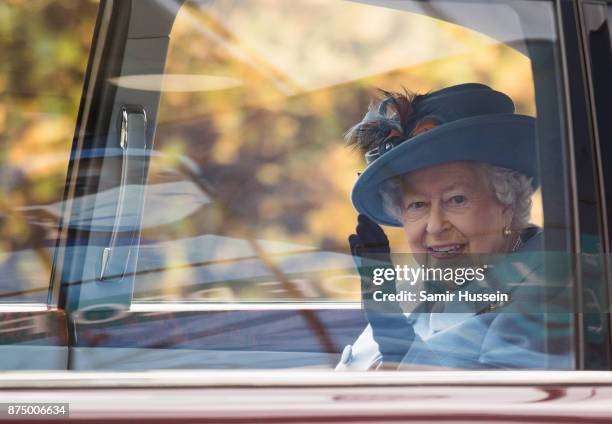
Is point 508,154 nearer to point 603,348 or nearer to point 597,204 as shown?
point 597,204

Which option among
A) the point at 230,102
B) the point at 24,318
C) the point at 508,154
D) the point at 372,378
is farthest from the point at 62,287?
the point at 508,154

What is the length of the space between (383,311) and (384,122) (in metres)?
0.37

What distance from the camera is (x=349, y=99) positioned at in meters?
1.79

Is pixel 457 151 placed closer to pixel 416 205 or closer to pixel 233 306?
pixel 416 205

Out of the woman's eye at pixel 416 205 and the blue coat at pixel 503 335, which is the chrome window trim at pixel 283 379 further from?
the woman's eye at pixel 416 205

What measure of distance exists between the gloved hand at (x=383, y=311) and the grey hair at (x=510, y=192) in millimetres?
87

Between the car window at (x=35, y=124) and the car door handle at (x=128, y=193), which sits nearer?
the car door handle at (x=128, y=193)

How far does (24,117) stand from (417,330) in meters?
0.92

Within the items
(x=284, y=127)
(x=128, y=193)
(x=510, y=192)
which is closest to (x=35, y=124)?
(x=128, y=193)

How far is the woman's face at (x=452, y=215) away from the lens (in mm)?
1681

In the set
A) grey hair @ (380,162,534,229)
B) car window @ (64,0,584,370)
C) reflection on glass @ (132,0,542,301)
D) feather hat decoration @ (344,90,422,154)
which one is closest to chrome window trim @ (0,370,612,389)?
car window @ (64,0,584,370)

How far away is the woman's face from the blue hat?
0.03 m

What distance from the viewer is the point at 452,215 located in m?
1.74

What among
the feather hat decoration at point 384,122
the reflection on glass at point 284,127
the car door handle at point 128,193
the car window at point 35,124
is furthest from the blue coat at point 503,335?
the car window at point 35,124
